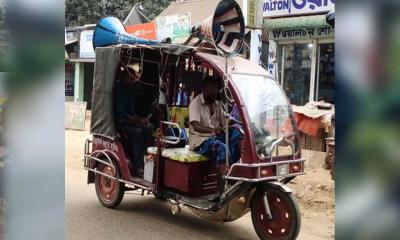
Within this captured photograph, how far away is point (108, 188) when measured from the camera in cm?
686

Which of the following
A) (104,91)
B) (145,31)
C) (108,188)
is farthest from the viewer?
(145,31)

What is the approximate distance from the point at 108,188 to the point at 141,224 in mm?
1013

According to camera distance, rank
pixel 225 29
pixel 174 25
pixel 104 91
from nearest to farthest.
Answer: pixel 225 29
pixel 104 91
pixel 174 25

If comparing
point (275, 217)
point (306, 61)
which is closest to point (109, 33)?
point (275, 217)

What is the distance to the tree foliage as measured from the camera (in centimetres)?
2333

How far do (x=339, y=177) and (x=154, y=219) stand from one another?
5332 millimetres

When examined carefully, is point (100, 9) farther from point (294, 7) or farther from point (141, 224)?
point (141, 224)

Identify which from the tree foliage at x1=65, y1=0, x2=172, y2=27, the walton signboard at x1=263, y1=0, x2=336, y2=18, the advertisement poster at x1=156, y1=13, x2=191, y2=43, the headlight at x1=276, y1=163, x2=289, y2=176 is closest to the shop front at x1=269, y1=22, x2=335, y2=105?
the walton signboard at x1=263, y1=0, x2=336, y2=18

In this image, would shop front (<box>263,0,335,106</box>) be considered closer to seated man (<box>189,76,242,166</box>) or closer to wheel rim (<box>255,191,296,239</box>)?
seated man (<box>189,76,242,166</box>)

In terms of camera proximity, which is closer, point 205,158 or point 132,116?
point 205,158

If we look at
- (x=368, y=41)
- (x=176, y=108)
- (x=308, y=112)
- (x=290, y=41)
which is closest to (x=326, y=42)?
(x=290, y=41)

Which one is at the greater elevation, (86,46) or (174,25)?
(174,25)

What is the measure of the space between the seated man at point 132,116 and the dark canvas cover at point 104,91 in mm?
107

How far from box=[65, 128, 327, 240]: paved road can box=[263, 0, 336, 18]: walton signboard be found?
7.26m
